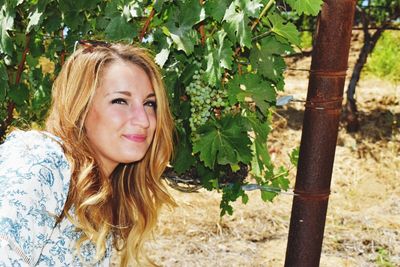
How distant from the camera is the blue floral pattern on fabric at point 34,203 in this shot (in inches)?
62.4

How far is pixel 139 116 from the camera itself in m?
1.99

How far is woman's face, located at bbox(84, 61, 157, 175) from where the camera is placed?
1959 millimetres

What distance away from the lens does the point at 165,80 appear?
7.57 ft

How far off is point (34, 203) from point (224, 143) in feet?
2.59

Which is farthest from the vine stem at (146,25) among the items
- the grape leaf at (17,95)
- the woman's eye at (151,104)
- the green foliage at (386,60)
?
the green foliage at (386,60)

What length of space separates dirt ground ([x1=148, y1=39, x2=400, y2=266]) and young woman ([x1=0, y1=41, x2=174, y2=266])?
57.4 inches

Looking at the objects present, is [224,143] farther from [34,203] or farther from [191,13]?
[34,203]

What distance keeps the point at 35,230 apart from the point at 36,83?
1736mm

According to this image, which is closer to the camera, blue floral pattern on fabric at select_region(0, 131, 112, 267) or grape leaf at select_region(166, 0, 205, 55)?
blue floral pattern on fabric at select_region(0, 131, 112, 267)

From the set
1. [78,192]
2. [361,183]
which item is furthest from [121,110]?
[361,183]

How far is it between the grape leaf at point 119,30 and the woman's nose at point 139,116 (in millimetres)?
397

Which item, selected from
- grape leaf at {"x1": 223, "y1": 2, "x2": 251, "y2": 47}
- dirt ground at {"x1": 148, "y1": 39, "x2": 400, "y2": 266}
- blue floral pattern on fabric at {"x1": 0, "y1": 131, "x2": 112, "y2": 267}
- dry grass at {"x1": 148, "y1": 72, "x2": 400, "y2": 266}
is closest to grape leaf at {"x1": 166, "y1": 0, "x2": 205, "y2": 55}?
grape leaf at {"x1": 223, "y1": 2, "x2": 251, "y2": 47}

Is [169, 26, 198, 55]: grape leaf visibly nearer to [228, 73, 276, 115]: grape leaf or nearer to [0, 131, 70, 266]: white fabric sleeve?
[228, 73, 276, 115]: grape leaf

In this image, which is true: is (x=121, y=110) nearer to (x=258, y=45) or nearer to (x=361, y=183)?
(x=258, y=45)
